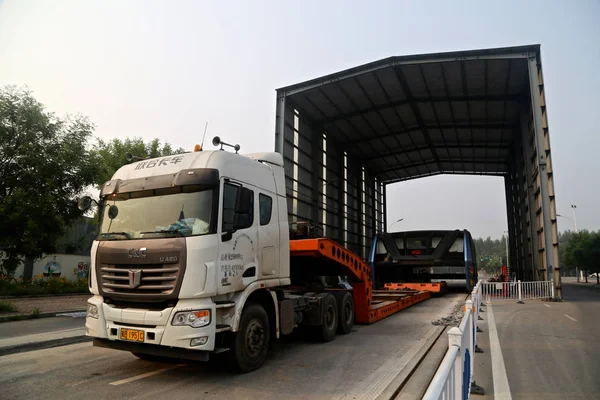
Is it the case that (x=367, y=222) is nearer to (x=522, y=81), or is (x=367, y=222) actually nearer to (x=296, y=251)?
(x=522, y=81)

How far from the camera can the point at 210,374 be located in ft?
18.6

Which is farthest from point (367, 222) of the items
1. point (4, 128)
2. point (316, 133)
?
point (4, 128)

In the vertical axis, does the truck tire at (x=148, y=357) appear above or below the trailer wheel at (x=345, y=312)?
below

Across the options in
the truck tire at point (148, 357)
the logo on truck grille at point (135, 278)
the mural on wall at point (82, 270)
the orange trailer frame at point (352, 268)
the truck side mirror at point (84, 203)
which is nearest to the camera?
A: the logo on truck grille at point (135, 278)

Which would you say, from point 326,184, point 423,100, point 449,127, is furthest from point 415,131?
point 326,184

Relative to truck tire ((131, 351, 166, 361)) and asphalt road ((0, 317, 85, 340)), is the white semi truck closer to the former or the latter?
truck tire ((131, 351, 166, 361))

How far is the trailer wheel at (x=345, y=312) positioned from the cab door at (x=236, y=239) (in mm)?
3262

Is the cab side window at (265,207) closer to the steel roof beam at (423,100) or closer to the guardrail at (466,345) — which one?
the guardrail at (466,345)

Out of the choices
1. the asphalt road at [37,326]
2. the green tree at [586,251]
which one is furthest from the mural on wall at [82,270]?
the green tree at [586,251]

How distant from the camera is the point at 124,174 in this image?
250 inches

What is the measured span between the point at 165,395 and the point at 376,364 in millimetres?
3072

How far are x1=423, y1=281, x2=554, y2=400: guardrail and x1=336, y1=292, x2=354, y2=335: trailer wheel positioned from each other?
2.60m

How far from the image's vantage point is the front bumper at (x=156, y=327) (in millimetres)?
4902

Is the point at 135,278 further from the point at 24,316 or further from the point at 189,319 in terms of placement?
the point at 24,316
